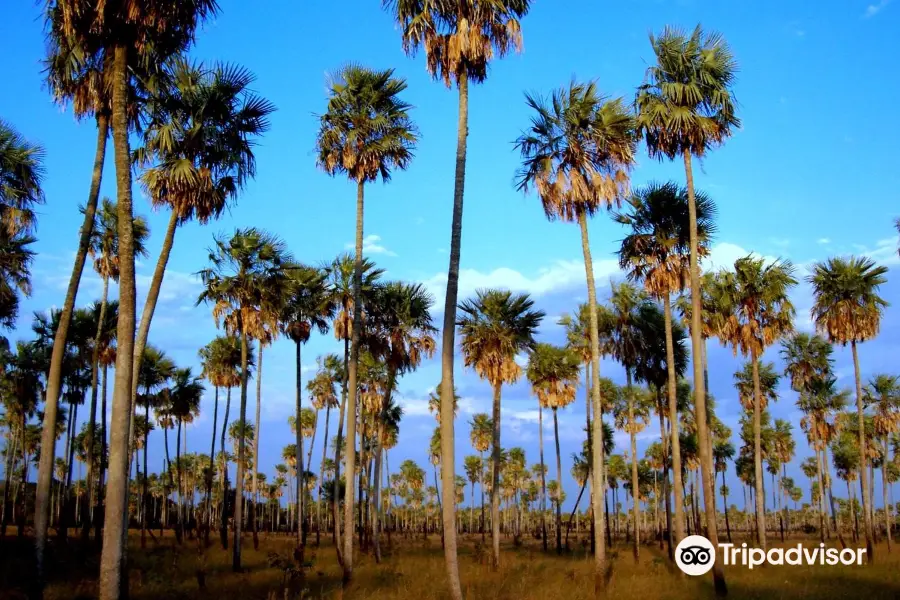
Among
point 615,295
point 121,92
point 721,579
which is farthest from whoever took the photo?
point 615,295

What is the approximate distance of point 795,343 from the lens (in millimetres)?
49844

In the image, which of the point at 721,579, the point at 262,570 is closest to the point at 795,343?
the point at 721,579

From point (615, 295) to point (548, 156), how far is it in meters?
12.5

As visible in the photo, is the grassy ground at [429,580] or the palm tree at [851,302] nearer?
the grassy ground at [429,580]

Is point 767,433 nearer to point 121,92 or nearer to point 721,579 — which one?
point 721,579

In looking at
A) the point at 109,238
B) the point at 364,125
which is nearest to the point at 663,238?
Result: the point at 364,125

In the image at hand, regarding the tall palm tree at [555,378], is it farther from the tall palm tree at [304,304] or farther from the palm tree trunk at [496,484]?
the tall palm tree at [304,304]

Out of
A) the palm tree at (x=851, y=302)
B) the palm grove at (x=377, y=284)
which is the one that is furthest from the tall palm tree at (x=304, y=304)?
the palm tree at (x=851, y=302)

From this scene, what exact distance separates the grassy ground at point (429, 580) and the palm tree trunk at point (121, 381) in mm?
7010

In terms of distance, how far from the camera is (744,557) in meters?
31.9

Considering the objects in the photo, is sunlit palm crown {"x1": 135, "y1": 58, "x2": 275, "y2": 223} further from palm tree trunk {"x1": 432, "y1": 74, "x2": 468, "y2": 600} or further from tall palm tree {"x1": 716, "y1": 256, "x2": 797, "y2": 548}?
tall palm tree {"x1": 716, "y1": 256, "x2": 797, "y2": 548}

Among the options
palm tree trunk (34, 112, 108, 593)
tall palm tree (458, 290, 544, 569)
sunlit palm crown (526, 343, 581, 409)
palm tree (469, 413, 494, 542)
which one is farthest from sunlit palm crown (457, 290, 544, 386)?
palm tree (469, 413, 494, 542)

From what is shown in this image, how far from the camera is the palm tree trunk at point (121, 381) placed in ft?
37.3

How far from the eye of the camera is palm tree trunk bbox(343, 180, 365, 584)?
73.7ft
